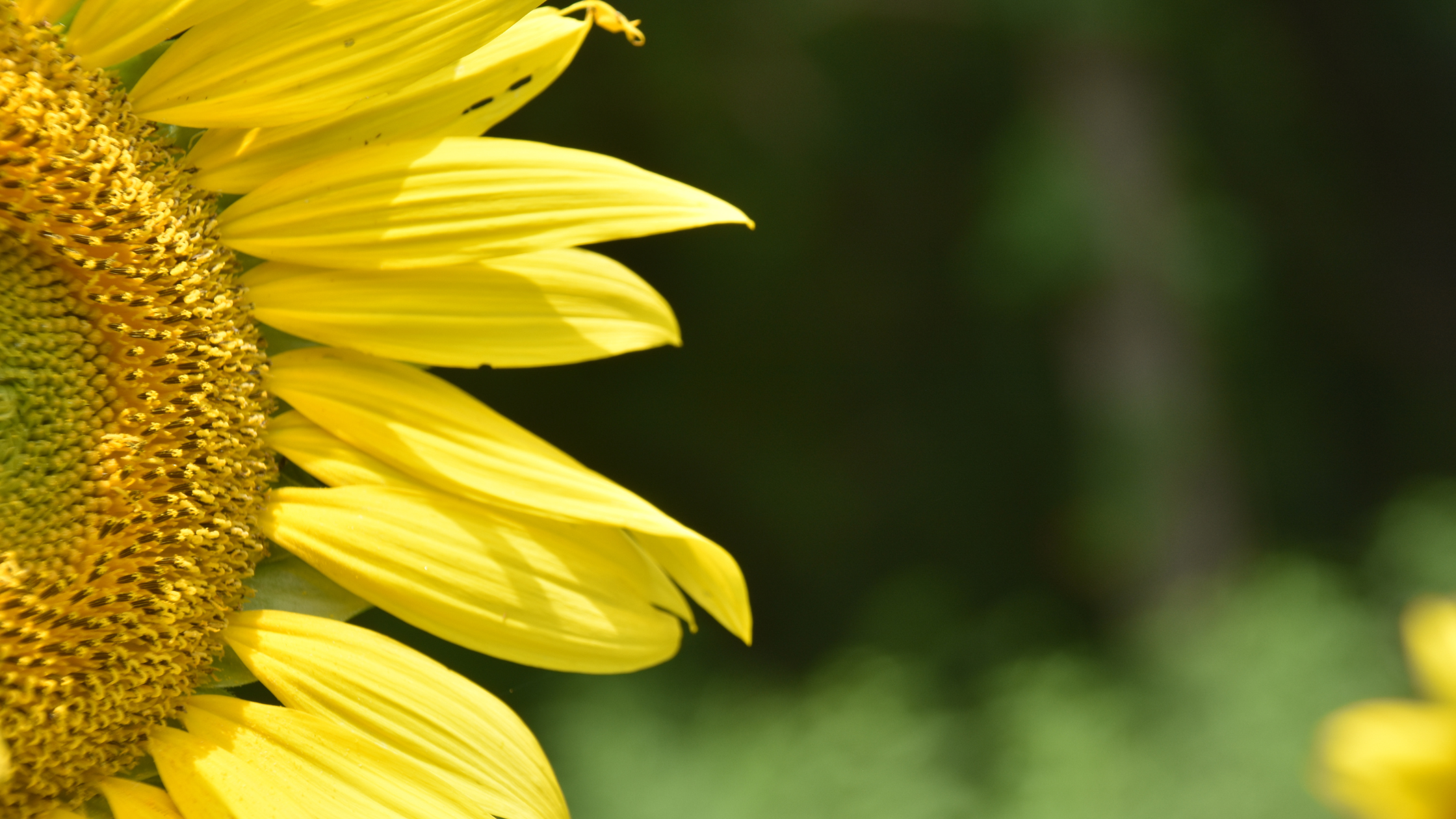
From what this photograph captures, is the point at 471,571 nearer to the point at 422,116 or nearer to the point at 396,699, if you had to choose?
the point at 396,699

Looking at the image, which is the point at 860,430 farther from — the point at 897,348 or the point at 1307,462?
the point at 1307,462

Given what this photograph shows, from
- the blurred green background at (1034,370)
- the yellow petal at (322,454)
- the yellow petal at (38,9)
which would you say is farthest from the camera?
the blurred green background at (1034,370)

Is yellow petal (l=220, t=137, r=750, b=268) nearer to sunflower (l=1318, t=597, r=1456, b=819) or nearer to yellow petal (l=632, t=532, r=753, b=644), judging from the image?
yellow petal (l=632, t=532, r=753, b=644)

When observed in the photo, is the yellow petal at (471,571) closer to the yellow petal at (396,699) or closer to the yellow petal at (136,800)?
the yellow petal at (396,699)

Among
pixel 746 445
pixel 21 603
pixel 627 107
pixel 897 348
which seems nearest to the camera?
pixel 21 603

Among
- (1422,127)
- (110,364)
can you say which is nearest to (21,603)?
(110,364)

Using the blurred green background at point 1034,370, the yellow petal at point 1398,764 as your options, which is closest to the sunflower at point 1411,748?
the yellow petal at point 1398,764
